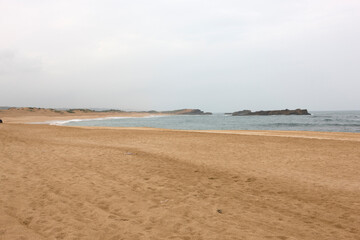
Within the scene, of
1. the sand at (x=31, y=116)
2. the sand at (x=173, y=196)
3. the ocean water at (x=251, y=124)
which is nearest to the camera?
the sand at (x=173, y=196)

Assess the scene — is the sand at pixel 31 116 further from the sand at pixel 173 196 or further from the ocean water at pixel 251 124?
the sand at pixel 173 196

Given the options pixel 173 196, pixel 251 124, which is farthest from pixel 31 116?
pixel 173 196

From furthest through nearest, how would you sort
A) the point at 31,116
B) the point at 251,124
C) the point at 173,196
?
1. the point at 31,116
2. the point at 251,124
3. the point at 173,196

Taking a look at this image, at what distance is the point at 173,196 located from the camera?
254 inches

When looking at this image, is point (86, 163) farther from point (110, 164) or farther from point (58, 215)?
point (58, 215)

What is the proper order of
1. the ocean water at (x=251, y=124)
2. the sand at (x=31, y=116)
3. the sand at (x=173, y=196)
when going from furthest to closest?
the sand at (x=31, y=116)
the ocean water at (x=251, y=124)
the sand at (x=173, y=196)

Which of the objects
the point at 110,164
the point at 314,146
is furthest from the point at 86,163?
the point at 314,146

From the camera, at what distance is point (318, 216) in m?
5.58

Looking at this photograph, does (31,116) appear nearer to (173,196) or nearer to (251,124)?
(251,124)

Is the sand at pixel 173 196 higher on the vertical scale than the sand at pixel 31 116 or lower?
lower

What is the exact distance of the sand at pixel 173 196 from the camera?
458cm

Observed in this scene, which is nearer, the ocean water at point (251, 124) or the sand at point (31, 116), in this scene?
the ocean water at point (251, 124)

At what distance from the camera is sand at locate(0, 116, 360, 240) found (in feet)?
15.0

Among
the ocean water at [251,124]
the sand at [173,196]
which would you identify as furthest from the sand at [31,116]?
the sand at [173,196]
